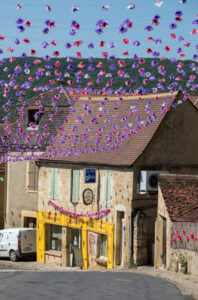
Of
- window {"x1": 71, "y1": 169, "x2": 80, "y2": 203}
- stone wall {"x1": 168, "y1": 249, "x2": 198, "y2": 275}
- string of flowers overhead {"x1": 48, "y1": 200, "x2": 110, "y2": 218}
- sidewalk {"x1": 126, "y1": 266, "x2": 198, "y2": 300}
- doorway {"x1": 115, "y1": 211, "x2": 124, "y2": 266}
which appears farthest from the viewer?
window {"x1": 71, "y1": 169, "x2": 80, "y2": 203}

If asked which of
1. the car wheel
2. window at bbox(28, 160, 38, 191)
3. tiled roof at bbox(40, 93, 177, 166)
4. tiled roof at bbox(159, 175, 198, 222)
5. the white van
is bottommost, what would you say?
the car wheel

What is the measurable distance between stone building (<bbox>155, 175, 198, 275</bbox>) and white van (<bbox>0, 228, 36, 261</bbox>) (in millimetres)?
9743

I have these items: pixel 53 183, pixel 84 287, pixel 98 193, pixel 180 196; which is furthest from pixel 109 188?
pixel 84 287

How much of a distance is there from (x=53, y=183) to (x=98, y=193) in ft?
11.5

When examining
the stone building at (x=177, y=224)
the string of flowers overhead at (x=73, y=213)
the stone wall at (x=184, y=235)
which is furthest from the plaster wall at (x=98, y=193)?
the stone wall at (x=184, y=235)

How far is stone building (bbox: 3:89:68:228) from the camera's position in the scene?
124 feet

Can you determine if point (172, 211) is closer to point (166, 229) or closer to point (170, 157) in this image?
point (166, 229)

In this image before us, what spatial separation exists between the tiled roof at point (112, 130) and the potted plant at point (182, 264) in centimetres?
867

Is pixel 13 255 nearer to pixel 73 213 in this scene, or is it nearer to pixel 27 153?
pixel 73 213

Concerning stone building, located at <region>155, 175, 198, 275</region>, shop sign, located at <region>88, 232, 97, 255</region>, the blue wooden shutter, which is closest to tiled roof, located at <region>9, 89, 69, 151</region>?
the blue wooden shutter

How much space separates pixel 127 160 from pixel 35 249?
346 inches

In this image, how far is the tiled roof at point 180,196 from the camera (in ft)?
82.6

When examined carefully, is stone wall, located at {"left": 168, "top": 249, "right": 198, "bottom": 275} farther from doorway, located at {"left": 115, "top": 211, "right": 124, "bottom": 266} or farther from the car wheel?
the car wheel

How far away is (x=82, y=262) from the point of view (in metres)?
33.3
